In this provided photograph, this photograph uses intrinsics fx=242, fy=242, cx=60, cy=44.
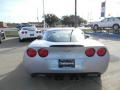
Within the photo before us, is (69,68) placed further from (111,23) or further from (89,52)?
(111,23)

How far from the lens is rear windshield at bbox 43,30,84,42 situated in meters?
6.47

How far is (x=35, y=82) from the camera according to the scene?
6.21 meters

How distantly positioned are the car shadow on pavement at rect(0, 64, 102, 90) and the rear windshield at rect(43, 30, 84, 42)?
3.48 ft

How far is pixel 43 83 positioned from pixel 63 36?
143 cm

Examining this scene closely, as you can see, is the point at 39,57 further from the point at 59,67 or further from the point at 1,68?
the point at 1,68

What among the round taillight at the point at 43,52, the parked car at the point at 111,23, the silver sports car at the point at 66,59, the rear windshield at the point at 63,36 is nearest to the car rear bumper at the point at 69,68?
the silver sports car at the point at 66,59

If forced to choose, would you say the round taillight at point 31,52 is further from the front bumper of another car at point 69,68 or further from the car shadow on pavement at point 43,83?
the car shadow on pavement at point 43,83

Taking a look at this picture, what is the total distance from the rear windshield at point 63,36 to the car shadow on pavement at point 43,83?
106cm

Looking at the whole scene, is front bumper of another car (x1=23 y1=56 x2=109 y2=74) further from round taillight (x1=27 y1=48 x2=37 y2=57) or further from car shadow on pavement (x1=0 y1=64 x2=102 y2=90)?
car shadow on pavement (x1=0 y1=64 x2=102 y2=90)

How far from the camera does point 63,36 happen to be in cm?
667

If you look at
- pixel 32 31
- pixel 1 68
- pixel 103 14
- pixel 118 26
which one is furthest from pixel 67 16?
pixel 1 68

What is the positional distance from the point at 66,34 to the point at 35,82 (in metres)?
1.63

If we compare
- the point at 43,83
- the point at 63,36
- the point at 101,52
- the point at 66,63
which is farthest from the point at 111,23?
the point at 66,63

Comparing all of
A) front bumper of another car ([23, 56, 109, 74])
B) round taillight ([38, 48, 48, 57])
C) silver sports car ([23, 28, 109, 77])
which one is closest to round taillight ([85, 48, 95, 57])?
silver sports car ([23, 28, 109, 77])
